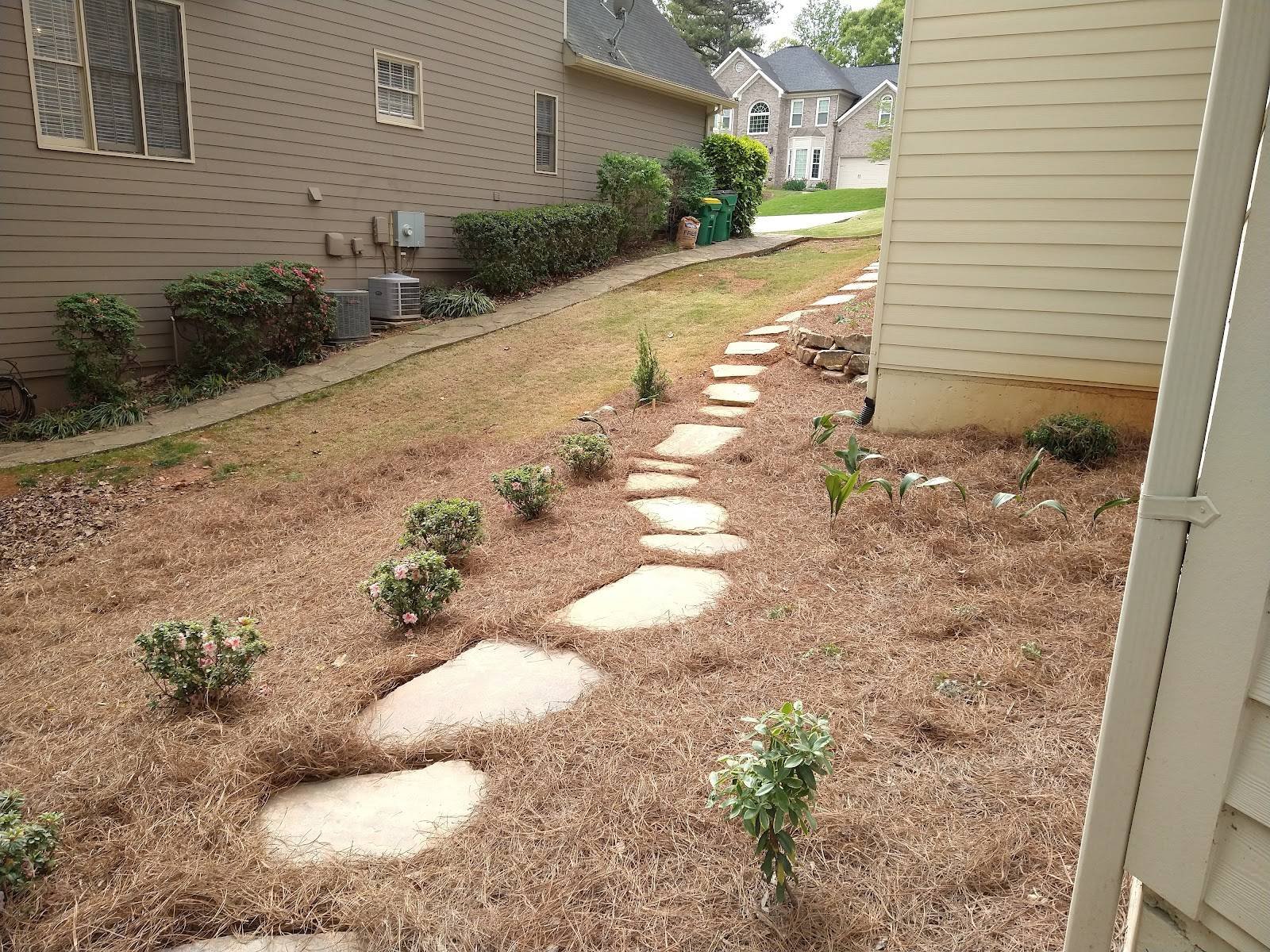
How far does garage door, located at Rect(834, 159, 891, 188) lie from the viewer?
31984mm

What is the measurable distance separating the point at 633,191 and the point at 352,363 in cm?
612

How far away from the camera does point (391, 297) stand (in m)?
9.30

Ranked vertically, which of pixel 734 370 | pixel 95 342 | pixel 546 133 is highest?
pixel 546 133

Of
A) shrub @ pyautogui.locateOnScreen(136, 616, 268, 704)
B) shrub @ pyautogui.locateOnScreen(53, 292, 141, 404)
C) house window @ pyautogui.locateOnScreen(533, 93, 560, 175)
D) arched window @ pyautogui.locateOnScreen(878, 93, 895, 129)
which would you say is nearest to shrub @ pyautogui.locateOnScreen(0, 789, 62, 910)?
shrub @ pyautogui.locateOnScreen(136, 616, 268, 704)

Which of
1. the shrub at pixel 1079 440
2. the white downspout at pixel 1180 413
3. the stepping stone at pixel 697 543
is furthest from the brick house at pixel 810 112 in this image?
the white downspout at pixel 1180 413

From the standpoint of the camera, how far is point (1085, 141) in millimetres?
4582

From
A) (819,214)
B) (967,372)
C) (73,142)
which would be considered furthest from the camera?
(819,214)

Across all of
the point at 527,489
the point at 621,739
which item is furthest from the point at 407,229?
the point at 621,739

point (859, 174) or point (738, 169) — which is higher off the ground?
point (859, 174)

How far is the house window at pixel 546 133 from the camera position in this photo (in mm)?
11719

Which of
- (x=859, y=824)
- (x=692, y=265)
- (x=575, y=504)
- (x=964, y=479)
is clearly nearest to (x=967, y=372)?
(x=964, y=479)

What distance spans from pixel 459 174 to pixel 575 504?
7418mm

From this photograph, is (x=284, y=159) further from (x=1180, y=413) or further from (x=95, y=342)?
(x=1180, y=413)

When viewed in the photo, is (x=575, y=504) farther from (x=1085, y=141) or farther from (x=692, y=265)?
(x=692, y=265)
